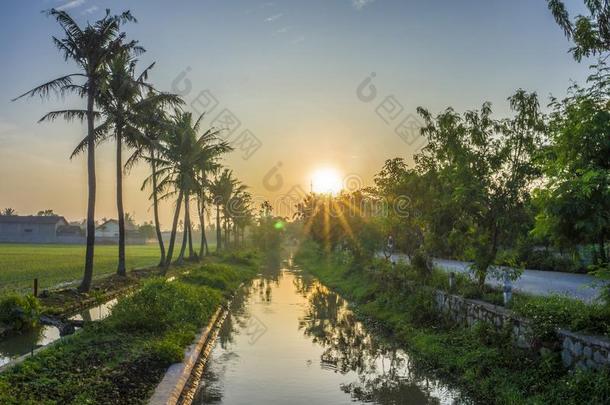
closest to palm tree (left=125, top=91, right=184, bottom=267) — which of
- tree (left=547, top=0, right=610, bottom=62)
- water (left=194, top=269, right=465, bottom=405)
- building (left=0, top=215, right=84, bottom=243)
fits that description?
water (left=194, top=269, right=465, bottom=405)

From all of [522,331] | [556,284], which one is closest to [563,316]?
[522,331]

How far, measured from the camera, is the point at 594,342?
7809 mm

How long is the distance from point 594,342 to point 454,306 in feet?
19.5

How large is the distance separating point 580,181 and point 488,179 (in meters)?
6.07

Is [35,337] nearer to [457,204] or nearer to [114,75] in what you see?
[457,204]

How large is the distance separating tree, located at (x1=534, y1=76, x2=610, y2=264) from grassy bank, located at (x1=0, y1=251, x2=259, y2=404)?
7298 mm

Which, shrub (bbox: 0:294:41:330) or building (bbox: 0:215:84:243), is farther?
building (bbox: 0:215:84:243)

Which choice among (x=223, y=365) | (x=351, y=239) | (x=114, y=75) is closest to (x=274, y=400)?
(x=223, y=365)

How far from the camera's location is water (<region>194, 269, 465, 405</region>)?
9406mm

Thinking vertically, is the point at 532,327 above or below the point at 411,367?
above

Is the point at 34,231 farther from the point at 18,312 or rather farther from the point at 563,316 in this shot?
the point at 563,316

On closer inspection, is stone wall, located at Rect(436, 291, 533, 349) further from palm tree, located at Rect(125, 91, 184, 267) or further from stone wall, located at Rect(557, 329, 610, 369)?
palm tree, located at Rect(125, 91, 184, 267)

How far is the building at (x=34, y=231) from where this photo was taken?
98.9m

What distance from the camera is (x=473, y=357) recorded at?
10.4 meters
